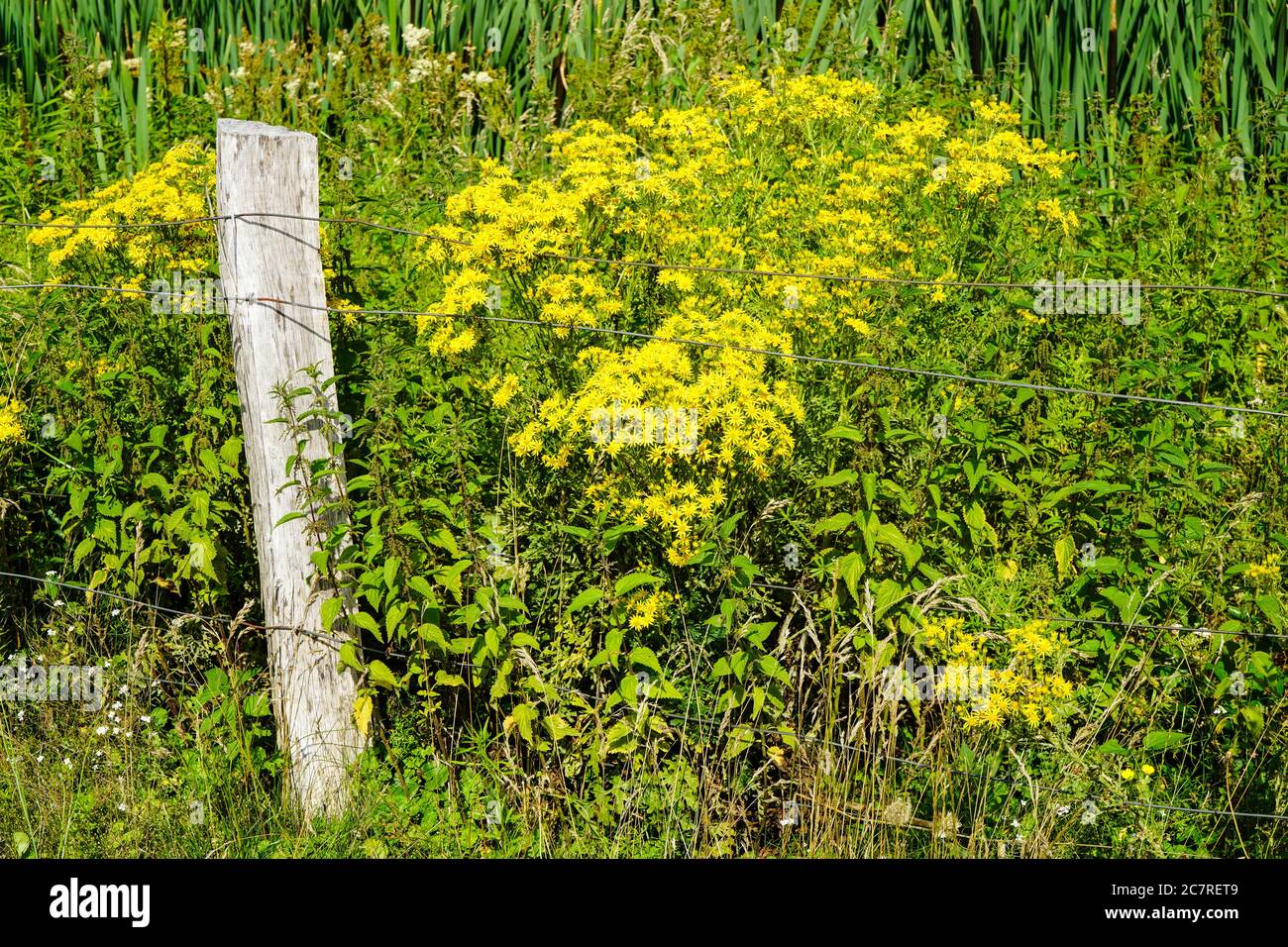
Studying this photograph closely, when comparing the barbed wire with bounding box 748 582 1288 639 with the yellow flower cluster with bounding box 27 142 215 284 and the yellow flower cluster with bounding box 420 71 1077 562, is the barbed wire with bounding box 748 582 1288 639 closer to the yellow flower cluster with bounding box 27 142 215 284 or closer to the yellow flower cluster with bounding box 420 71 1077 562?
the yellow flower cluster with bounding box 420 71 1077 562

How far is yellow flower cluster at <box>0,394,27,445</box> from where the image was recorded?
3.50m

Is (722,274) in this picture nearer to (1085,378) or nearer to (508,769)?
(1085,378)

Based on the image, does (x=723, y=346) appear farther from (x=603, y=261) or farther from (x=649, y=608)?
(x=649, y=608)

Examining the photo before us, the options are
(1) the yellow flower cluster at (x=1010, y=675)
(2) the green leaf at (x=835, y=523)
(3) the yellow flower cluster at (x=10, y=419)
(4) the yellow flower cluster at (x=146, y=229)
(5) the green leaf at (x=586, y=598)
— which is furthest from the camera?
(4) the yellow flower cluster at (x=146, y=229)

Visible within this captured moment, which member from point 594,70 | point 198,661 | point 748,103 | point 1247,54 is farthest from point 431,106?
point 1247,54

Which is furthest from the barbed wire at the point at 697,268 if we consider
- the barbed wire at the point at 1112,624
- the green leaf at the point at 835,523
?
the barbed wire at the point at 1112,624

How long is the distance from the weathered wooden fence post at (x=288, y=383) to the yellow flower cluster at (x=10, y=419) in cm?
71

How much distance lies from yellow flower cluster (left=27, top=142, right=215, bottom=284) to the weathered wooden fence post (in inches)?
16.9

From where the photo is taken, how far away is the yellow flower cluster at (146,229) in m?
3.61

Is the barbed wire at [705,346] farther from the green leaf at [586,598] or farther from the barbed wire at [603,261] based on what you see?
the green leaf at [586,598]

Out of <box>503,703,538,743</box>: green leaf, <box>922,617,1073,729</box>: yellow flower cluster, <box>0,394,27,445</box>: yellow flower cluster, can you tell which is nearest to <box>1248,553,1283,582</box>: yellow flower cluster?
<box>922,617,1073,729</box>: yellow flower cluster

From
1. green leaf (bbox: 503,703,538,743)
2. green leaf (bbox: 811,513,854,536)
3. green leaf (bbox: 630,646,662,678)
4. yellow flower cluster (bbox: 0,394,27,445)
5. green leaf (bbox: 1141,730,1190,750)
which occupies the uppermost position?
yellow flower cluster (bbox: 0,394,27,445)

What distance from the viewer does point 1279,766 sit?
324 centimetres
